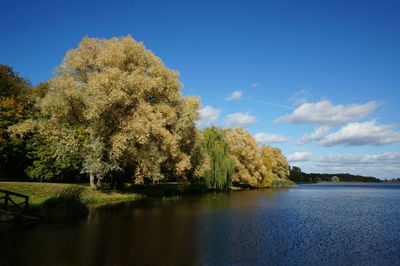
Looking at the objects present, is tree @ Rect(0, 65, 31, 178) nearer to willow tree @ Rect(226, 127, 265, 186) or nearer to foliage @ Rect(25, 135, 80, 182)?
foliage @ Rect(25, 135, 80, 182)

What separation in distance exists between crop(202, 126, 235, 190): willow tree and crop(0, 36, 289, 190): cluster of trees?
25.1 feet

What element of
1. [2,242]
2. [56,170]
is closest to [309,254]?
[2,242]

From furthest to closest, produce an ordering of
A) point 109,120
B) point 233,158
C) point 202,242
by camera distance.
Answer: point 233,158 < point 109,120 < point 202,242

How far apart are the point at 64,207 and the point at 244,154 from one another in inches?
1630

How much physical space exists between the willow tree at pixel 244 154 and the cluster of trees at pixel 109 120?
1941 cm

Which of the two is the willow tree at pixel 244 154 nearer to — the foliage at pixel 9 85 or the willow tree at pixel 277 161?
the willow tree at pixel 277 161

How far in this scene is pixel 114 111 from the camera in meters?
26.5

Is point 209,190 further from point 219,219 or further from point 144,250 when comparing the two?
point 144,250

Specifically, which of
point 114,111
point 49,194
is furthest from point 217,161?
point 49,194

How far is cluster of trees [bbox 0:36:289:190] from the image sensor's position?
26141 millimetres

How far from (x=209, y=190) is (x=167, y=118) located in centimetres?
2407

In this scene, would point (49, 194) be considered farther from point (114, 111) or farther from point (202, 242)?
point (202, 242)

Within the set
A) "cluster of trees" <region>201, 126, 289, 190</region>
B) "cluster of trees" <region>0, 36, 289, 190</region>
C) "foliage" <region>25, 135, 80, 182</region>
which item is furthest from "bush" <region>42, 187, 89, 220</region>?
"cluster of trees" <region>201, 126, 289, 190</region>

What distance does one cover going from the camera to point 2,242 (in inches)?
484
